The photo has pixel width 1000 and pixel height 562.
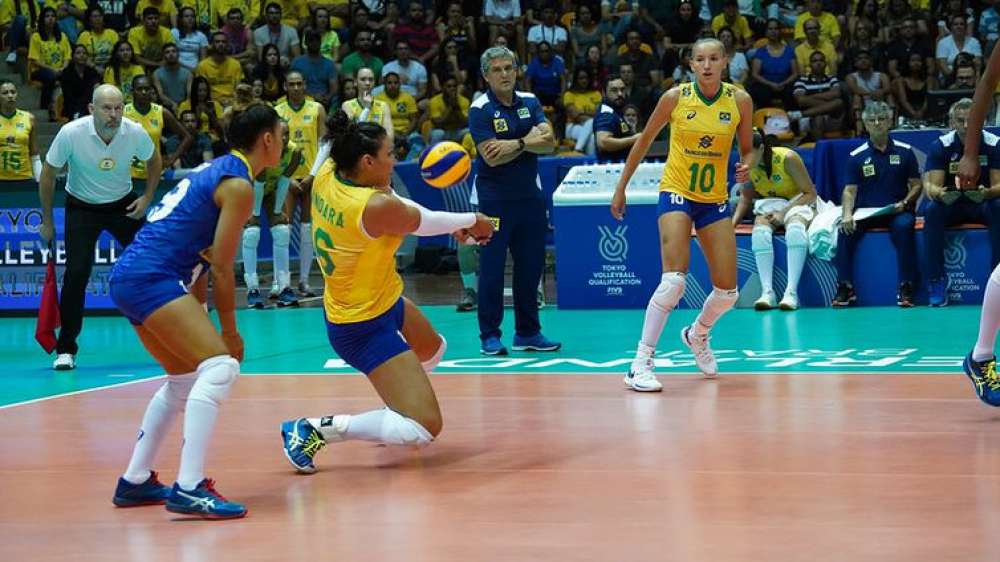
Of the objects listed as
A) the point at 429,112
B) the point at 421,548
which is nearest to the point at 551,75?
the point at 429,112

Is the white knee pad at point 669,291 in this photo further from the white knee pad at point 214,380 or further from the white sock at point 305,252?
the white sock at point 305,252

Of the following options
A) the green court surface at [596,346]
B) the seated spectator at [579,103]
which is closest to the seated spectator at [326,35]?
the seated spectator at [579,103]

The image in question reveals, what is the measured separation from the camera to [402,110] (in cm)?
1830

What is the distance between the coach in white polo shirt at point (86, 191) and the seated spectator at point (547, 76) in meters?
8.83

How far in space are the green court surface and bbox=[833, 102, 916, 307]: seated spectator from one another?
0.56 metres

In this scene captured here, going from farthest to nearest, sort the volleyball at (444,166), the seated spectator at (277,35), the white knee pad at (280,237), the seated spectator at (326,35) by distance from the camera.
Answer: the seated spectator at (277,35), the seated spectator at (326,35), the white knee pad at (280,237), the volleyball at (444,166)

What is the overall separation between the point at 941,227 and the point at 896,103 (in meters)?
5.03

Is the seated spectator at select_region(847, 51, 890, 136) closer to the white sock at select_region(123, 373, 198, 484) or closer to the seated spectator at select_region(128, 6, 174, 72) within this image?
the seated spectator at select_region(128, 6, 174, 72)

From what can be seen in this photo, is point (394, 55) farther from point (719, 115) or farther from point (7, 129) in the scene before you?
point (719, 115)

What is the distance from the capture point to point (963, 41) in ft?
56.2

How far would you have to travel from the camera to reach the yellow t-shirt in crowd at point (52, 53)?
65.8 feet

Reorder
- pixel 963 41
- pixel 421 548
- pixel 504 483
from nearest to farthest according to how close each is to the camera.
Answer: pixel 421 548 < pixel 504 483 < pixel 963 41

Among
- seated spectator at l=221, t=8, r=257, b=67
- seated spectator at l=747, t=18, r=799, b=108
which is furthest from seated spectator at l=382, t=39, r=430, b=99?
seated spectator at l=747, t=18, r=799, b=108

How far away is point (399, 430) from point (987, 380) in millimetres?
2848
